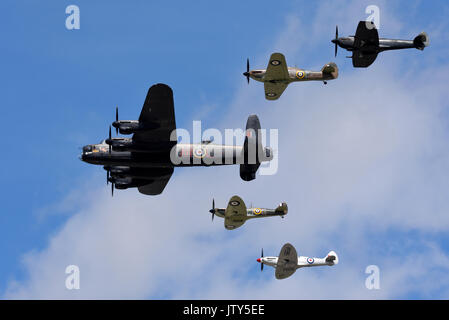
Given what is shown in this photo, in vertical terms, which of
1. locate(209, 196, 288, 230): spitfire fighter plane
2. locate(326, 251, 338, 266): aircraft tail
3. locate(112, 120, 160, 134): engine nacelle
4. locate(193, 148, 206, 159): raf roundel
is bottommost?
locate(326, 251, 338, 266): aircraft tail

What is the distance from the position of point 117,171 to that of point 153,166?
281 cm

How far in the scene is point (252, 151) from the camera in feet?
163

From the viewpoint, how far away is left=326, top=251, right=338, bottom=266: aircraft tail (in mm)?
66000

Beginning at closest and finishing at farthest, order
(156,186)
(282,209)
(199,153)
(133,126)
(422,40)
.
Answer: (133,126) → (199,153) → (156,186) → (422,40) → (282,209)

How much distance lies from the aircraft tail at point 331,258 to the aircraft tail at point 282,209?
6.95 meters

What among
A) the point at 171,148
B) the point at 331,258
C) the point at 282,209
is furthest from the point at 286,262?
the point at 171,148

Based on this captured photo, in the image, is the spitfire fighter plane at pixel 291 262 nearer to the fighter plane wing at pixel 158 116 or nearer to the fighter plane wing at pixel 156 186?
the fighter plane wing at pixel 156 186

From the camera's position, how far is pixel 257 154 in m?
49.8

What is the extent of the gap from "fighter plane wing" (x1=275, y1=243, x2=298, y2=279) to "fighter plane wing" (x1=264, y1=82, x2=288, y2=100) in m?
13.3

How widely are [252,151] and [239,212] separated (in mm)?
9428

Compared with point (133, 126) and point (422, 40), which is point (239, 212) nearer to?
point (133, 126)

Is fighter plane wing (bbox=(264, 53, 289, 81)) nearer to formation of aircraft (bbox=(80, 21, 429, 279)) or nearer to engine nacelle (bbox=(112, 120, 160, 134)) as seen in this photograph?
formation of aircraft (bbox=(80, 21, 429, 279))

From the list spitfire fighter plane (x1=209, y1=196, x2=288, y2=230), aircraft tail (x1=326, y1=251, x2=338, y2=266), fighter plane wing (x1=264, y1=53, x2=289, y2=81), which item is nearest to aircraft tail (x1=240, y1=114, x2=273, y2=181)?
spitfire fighter plane (x1=209, y1=196, x2=288, y2=230)
